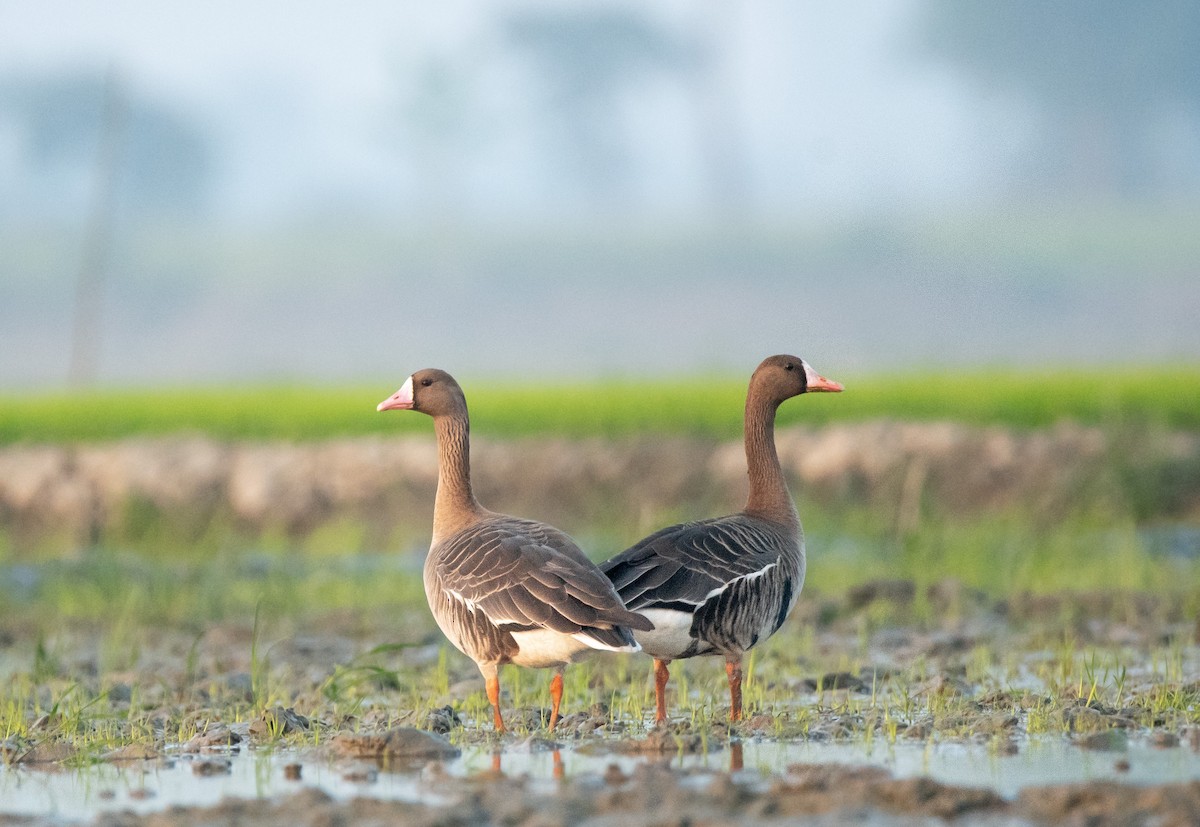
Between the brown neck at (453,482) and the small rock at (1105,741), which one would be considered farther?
the brown neck at (453,482)

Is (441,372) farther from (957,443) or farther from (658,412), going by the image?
(658,412)

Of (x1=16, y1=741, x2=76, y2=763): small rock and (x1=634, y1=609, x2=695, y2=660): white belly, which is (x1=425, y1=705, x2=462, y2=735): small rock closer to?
(x1=634, y1=609, x2=695, y2=660): white belly

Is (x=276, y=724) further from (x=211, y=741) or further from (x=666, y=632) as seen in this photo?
(x=666, y=632)

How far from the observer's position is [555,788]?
19.5ft

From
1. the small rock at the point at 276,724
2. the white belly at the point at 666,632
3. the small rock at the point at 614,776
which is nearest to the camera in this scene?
the small rock at the point at 614,776

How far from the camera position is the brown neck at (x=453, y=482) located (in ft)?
28.9

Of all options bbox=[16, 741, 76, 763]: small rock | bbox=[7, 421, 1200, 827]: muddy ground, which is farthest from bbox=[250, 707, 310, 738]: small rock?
bbox=[16, 741, 76, 763]: small rock

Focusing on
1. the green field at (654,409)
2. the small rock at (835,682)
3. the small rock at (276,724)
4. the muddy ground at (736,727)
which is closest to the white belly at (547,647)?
the muddy ground at (736,727)

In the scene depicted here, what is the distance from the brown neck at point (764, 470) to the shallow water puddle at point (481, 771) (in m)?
2.04

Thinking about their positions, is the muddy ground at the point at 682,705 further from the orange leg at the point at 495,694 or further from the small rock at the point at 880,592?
the orange leg at the point at 495,694

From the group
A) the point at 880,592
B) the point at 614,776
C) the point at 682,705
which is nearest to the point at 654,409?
the point at 880,592

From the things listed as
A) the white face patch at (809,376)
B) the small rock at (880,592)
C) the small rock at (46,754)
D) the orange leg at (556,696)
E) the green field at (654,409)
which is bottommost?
the small rock at (46,754)

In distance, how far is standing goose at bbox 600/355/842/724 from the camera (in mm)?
7570

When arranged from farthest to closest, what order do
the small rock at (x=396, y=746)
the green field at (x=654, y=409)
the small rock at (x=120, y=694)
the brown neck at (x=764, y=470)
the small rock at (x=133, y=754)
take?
the green field at (x=654, y=409), the small rock at (x=120, y=694), the brown neck at (x=764, y=470), the small rock at (x=133, y=754), the small rock at (x=396, y=746)
